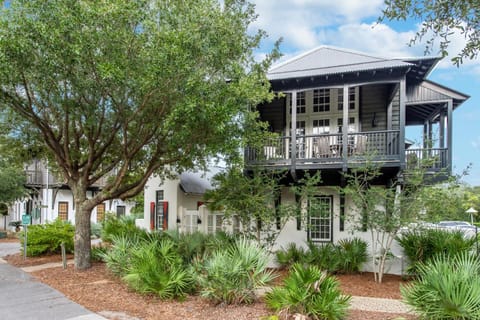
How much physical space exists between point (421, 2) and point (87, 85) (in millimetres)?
7699

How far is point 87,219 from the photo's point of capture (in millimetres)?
12688

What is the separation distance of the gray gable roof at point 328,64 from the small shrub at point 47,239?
1011cm

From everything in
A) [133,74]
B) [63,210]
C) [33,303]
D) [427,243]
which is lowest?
[63,210]

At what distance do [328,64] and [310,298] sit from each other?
8.77 metres

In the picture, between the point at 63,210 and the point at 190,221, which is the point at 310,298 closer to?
the point at 190,221

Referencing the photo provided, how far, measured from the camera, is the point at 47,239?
51.3ft

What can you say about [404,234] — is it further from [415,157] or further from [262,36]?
[262,36]

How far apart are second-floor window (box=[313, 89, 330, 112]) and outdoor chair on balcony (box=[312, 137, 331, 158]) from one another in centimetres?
212

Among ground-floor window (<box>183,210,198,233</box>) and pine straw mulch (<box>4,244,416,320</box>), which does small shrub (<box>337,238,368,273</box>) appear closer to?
pine straw mulch (<box>4,244,416,320</box>)

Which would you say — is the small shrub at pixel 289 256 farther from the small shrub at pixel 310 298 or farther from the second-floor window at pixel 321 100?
the small shrub at pixel 310 298

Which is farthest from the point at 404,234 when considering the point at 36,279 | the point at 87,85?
the point at 36,279

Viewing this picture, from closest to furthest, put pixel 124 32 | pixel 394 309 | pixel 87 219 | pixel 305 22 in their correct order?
1. pixel 394 309
2. pixel 124 32
3. pixel 305 22
4. pixel 87 219

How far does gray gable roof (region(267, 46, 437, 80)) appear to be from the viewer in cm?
1236

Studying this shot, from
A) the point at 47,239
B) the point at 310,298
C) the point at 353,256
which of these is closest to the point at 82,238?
the point at 47,239
